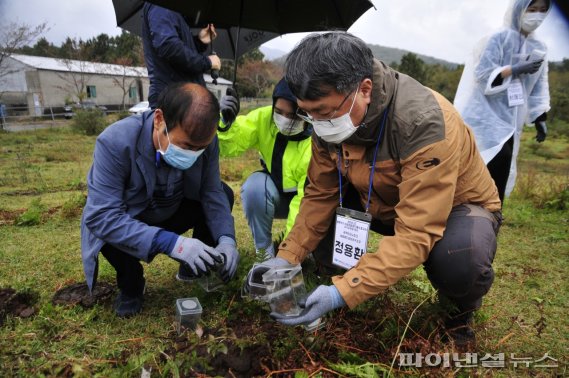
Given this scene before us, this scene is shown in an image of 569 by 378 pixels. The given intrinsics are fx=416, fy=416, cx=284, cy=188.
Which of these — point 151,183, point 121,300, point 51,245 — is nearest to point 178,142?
point 151,183

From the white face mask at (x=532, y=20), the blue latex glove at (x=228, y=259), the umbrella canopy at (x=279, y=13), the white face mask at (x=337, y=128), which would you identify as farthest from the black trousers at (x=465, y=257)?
the white face mask at (x=532, y=20)

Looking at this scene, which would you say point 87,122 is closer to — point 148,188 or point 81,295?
point 81,295

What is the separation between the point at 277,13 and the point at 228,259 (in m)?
2.22

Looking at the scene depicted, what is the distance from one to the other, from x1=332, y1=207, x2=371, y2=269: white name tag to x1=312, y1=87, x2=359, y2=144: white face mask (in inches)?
18.8

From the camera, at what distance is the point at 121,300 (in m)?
2.42

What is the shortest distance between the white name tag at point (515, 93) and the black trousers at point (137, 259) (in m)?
2.91

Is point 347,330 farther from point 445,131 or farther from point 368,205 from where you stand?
point 445,131

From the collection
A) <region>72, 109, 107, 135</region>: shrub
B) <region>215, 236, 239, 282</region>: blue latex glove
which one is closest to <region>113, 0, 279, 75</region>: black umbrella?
<region>215, 236, 239, 282</region>: blue latex glove

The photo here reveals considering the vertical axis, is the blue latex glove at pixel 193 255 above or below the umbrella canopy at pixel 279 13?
below

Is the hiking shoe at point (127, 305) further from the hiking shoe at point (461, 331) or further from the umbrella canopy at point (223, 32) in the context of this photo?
the umbrella canopy at point (223, 32)

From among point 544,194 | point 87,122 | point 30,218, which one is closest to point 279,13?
point 30,218

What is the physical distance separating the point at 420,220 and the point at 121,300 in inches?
68.5

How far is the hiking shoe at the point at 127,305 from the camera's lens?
2375 mm

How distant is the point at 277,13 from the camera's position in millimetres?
3492
